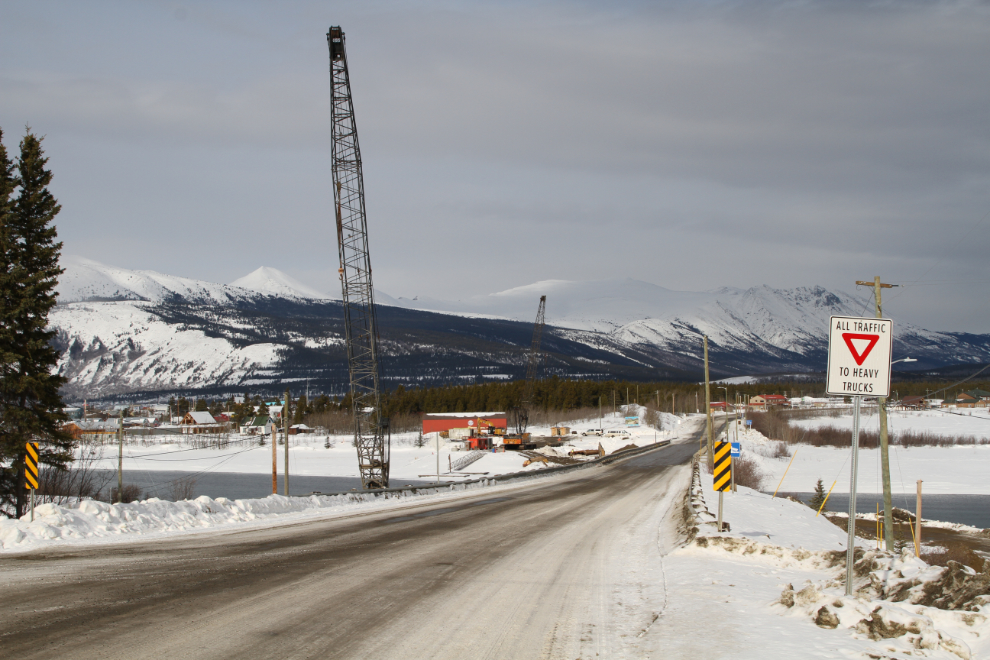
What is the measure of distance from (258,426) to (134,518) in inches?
6912

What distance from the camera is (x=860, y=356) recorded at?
400 inches

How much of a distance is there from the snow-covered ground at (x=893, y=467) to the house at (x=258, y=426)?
10835 cm

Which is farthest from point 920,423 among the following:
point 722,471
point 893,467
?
point 722,471

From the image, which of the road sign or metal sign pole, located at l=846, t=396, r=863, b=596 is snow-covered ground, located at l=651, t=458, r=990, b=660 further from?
the road sign

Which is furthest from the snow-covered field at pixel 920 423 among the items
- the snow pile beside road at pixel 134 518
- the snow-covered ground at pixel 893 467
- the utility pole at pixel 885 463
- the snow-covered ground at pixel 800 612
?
the snow-covered ground at pixel 800 612

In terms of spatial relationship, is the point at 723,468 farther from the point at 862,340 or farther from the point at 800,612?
the point at 862,340

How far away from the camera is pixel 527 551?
18.9 metres

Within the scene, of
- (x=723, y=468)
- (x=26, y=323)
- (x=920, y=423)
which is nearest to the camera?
(x=723, y=468)

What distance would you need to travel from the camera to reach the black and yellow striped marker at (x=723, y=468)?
2059cm

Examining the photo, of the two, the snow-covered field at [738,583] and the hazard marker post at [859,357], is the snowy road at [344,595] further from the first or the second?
the hazard marker post at [859,357]

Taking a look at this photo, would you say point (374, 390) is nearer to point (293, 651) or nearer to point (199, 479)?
point (199, 479)

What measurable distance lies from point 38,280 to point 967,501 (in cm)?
7788

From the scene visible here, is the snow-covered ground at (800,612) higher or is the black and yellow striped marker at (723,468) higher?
the black and yellow striped marker at (723,468)

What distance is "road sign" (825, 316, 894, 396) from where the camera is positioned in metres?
10.0
